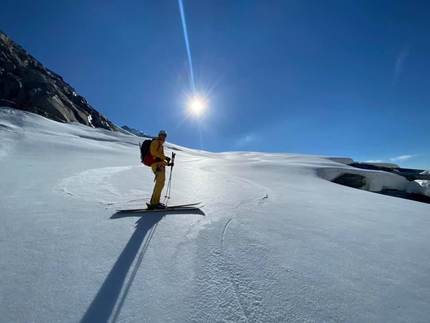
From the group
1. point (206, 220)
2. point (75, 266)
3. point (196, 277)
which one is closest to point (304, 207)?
point (206, 220)

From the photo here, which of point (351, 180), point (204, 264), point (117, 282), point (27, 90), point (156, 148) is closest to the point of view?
point (117, 282)

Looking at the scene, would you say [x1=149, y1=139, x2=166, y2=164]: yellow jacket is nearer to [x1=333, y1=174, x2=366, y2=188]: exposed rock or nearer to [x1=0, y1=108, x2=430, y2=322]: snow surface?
[x1=0, y1=108, x2=430, y2=322]: snow surface

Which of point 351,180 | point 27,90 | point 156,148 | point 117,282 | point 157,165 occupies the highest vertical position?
point 27,90

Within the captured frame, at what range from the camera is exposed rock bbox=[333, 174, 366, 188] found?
17.8 m

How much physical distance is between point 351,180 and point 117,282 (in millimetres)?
21013

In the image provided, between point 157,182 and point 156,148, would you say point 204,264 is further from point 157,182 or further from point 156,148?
point 156,148

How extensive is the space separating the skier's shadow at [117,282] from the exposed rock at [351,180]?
18770mm

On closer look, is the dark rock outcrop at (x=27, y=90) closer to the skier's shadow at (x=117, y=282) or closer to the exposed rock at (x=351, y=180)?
the skier's shadow at (x=117, y=282)

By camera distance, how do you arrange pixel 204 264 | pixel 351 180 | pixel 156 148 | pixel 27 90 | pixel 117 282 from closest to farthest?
pixel 117 282 < pixel 204 264 < pixel 156 148 < pixel 351 180 < pixel 27 90

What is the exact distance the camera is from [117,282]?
94.8 inches

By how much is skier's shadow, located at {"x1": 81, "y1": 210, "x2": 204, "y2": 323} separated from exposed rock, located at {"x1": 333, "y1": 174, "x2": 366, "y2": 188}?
18.8 meters

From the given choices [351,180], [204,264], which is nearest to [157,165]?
[204,264]

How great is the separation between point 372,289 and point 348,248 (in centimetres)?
111

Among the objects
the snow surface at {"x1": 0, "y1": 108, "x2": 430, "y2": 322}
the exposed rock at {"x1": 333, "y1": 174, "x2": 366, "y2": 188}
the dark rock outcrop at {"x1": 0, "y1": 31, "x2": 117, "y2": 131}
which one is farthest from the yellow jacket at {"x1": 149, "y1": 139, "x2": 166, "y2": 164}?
the dark rock outcrop at {"x1": 0, "y1": 31, "x2": 117, "y2": 131}
